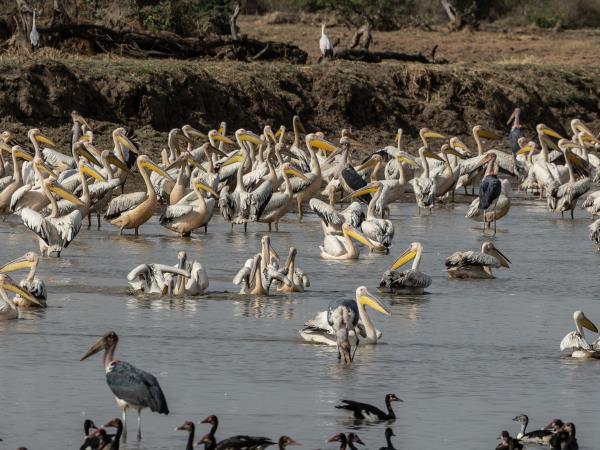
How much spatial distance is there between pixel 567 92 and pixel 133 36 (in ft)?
31.9

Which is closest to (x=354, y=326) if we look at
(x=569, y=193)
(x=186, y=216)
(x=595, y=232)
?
(x=186, y=216)

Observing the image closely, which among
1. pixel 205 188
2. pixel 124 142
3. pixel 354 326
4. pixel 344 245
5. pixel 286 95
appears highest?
pixel 286 95

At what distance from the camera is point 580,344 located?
37.9ft

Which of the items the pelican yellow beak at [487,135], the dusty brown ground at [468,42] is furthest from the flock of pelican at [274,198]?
the dusty brown ground at [468,42]

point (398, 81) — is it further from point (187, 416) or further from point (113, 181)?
point (187, 416)

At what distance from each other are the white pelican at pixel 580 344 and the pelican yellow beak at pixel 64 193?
25.6 feet

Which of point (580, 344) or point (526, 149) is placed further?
point (526, 149)

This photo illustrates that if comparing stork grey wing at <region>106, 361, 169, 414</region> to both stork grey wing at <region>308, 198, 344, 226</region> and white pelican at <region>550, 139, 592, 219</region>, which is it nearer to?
stork grey wing at <region>308, 198, 344, 226</region>

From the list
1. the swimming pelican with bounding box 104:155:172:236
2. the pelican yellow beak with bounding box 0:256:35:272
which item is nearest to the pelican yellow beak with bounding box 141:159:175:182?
the swimming pelican with bounding box 104:155:172:236

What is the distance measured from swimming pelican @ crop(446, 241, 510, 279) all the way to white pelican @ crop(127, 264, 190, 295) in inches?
119

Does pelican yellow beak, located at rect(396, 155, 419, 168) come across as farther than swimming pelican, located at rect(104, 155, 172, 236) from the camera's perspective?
Yes

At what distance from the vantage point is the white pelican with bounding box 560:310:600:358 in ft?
37.6

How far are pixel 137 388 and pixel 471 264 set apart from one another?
24.1 feet

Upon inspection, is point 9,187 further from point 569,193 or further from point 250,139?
point 569,193
